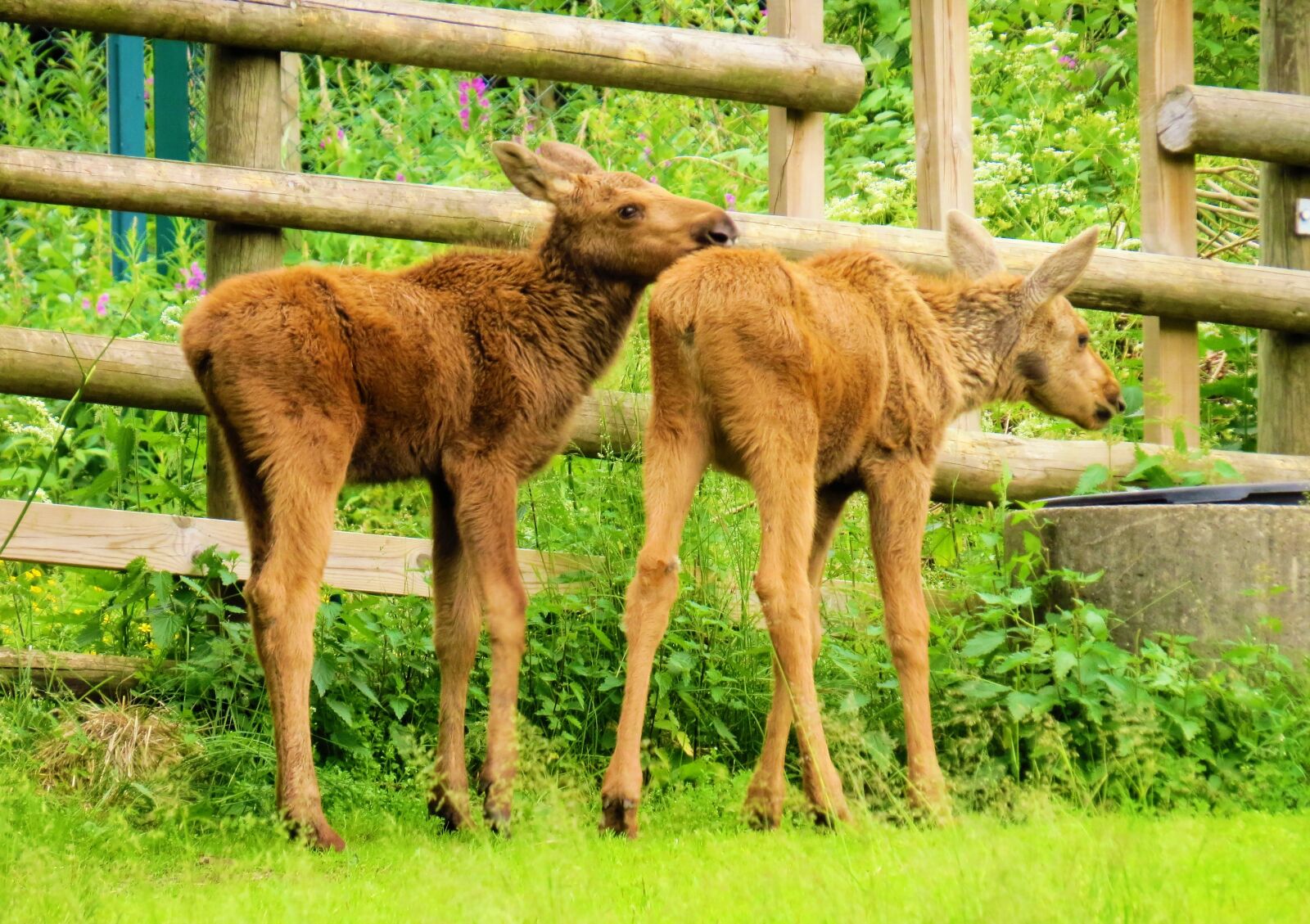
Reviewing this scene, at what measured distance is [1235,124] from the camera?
24.7ft

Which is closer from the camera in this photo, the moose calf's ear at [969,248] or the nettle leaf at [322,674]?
the nettle leaf at [322,674]

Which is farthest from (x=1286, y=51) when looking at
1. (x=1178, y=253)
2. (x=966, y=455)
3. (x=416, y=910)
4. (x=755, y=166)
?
(x=416, y=910)

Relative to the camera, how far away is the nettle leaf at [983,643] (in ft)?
19.2

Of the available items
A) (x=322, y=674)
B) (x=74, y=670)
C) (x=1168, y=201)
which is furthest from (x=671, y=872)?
(x=1168, y=201)

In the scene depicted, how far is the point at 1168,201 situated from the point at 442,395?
4.31 m

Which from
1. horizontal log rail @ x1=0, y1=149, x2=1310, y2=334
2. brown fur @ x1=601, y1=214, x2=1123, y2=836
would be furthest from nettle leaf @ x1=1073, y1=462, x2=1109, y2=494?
horizontal log rail @ x1=0, y1=149, x2=1310, y2=334

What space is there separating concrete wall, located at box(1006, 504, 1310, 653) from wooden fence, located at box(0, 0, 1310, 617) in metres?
1.01

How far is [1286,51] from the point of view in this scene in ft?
26.2

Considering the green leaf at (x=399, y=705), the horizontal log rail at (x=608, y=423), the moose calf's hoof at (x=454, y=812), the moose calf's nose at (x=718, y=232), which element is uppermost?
the moose calf's nose at (x=718, y=232)

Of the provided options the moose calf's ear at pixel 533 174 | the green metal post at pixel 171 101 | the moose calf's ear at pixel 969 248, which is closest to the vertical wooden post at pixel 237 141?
the moose calf's ear at pixel 533 174

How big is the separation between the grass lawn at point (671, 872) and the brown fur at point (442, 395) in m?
0.45

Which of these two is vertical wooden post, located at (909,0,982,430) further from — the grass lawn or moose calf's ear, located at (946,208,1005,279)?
the grass lawn

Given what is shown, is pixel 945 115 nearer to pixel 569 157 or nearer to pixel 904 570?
pixel 569 157

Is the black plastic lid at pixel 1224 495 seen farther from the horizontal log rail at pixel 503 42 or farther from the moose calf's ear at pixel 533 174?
the moose calf's ear at pixel 533 174
